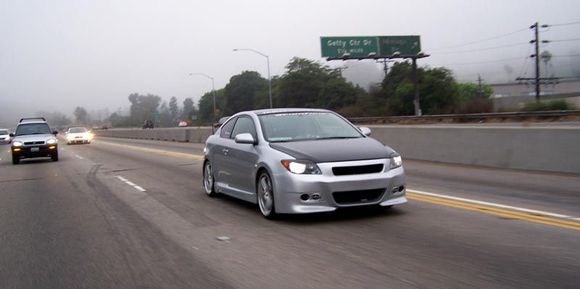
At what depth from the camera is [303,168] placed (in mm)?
7301

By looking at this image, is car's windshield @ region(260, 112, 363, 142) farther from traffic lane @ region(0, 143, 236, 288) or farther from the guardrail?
the guardrail

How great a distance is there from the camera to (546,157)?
41.6 feet

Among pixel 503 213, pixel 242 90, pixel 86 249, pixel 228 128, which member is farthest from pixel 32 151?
pixel 242 90

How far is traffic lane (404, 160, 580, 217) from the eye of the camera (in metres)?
8.75

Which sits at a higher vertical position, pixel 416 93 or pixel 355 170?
pixel 416 93

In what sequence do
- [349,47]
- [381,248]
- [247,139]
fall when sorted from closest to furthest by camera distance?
[381,248]
[247,139]
[349,47]

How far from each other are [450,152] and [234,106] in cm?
9051

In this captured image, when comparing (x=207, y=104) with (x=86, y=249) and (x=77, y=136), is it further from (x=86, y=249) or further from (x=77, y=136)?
(x=86, y=249)

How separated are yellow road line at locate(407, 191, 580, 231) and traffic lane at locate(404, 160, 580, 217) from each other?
21.1 inches

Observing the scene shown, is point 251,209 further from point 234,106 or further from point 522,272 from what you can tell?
point 234,106

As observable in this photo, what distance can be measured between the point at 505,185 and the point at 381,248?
5.51 meters

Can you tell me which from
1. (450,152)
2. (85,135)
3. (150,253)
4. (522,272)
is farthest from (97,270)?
(85,135)

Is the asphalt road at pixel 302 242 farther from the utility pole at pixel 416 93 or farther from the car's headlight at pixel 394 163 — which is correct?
the utility pole at pixel 416 93

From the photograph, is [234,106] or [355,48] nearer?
[355,48]
